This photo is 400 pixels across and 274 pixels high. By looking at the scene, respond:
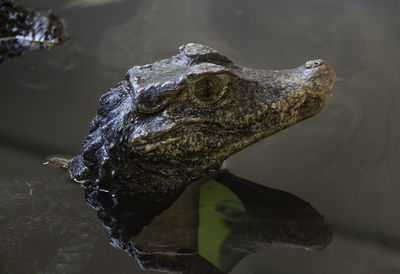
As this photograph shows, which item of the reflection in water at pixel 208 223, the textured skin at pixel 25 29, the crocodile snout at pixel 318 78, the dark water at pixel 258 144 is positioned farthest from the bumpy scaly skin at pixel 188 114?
the textured skin at pixel 25 29

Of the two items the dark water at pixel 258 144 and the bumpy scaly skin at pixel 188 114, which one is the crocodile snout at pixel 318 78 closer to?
the bumpy scaly skin at pixel 188 114

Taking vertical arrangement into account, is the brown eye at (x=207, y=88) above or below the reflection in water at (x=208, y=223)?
above

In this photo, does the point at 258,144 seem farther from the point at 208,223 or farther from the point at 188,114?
the point at 188,114

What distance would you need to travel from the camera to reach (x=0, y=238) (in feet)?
11.6

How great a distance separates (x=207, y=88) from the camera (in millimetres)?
3152

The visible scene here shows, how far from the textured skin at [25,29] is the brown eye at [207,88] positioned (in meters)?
2.91

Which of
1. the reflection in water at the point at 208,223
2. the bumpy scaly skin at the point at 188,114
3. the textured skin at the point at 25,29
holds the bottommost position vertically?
the reflection in water at the point at 208,223

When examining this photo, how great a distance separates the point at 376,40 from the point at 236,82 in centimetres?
225

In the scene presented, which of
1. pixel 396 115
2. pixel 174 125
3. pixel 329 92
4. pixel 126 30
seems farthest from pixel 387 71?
pixel 126 30

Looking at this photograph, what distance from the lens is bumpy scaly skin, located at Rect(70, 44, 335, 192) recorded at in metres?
3.16

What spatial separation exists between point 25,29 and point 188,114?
3359mm

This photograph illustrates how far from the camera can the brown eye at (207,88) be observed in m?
3.13

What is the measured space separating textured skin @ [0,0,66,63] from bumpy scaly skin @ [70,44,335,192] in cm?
244

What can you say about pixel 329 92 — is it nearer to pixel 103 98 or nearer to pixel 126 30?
pixel 103 98
